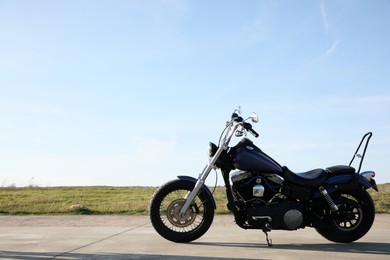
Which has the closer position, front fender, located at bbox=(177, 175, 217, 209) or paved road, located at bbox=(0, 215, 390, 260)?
paved road, located at bbox=(0, 215, 390, 260)

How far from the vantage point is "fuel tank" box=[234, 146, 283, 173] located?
5.33 meters

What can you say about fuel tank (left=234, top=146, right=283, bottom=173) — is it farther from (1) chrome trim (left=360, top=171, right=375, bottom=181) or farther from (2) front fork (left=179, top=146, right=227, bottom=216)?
Result: (1) chrome trim (left=360, top=171, right=375, bottom=181)

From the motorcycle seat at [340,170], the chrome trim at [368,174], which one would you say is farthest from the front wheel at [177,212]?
the chrome trim at [368,174]

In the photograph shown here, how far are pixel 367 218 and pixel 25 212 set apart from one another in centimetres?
1099

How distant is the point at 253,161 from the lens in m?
5.34

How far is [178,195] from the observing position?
560 cm

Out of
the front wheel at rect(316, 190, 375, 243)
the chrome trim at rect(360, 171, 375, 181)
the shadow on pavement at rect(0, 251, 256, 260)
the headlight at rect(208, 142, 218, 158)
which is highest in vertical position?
the headlight at rect(208, 142, 218, 158)

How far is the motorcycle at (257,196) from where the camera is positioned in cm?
538

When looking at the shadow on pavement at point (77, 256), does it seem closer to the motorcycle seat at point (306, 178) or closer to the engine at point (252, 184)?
the engine at point (252, 184)

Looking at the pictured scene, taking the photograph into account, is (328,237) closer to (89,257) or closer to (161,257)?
(161,257)

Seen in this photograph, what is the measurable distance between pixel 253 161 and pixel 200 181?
2.48ft

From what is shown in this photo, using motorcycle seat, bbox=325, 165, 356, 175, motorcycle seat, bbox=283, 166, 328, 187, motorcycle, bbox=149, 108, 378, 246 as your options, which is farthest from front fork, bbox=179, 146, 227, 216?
motorcycle seat, bbox=325, 165, 356, 175

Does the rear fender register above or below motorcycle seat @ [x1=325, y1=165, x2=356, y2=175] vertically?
below

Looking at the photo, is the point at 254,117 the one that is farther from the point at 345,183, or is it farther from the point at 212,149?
the point at 345,183
